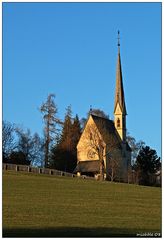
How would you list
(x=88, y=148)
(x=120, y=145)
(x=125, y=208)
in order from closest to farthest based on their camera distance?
(x=125, y=208) → (x=88, y=148) → (x=120, y=145)

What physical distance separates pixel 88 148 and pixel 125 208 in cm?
5333

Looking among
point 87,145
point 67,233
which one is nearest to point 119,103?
point 87,145

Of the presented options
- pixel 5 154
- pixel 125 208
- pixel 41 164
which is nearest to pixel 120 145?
pixel 41 164

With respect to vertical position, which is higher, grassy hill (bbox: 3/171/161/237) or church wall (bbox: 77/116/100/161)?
church wall (bbox: 77/116/100/161)

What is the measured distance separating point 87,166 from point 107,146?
663 centimetres

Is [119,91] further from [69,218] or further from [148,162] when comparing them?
[69,218]

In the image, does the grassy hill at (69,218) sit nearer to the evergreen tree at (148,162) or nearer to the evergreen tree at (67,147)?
the evergreen tree at (67,147)

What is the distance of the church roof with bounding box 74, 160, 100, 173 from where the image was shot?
261ft

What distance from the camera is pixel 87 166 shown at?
266 ft

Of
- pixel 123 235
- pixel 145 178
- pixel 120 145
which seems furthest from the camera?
pixel 120 145

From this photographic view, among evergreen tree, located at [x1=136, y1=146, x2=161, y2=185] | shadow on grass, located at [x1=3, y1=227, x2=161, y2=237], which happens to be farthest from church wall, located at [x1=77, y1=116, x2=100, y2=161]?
shadow on grass, located at [x1=3, y1=227, x2=161, y2=237]

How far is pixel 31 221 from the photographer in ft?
57.7

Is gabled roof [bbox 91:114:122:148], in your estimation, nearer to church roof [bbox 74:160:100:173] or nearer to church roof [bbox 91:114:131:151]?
church roof [bbox 91:114:131:151]

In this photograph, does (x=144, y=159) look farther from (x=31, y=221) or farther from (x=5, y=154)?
(x=31, y=221)
